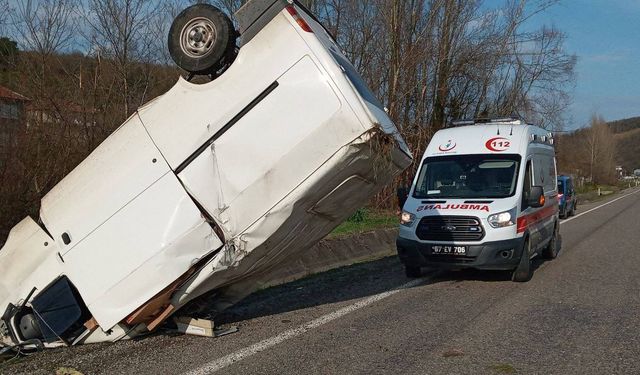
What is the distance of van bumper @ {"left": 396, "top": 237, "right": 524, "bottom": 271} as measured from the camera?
8781mm

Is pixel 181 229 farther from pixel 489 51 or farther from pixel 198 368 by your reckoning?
pixel 489 51

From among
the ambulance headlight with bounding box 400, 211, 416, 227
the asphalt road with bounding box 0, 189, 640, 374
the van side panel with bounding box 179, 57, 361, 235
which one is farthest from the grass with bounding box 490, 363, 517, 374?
the ambulance headlight with bounding box 400, 211, 416, 227

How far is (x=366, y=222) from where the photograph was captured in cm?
1664

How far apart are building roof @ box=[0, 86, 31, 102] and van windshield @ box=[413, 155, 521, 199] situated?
6599 mm

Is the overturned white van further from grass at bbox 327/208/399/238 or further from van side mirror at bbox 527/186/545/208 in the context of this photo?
grass at bbox 327/208/399/238

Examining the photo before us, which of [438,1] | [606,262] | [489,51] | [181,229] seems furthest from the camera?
[489,51]

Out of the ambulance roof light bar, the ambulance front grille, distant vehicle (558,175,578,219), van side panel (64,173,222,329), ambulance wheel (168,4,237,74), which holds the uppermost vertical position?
ambulance wheel (168,4,237,74)

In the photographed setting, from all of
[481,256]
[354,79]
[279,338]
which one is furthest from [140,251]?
[481,256]

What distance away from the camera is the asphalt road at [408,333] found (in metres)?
5.22

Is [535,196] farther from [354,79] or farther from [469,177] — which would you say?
[354,79]

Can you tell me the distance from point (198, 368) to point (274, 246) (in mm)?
1313

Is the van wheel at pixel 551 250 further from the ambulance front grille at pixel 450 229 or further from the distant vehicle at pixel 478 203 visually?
the ambulance front grille at pixel 450 229

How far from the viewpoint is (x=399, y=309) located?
24.2ft

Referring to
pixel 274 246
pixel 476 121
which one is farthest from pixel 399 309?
pixel 476 121
